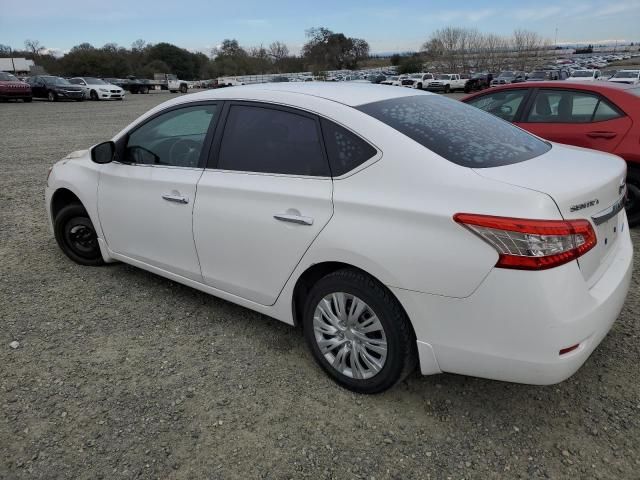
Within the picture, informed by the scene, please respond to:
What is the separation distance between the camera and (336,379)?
9.30 ft

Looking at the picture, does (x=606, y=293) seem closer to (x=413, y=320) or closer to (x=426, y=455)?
(x=413, y=320)

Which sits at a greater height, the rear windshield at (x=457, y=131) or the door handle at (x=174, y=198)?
the rear windshield at (x=457, y=131)

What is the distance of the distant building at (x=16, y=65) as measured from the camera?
81938 millimetres

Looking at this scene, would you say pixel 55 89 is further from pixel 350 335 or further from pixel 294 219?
pixel 350 335

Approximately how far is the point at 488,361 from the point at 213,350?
1765mm

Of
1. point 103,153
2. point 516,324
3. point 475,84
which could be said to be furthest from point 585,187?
point 475,84

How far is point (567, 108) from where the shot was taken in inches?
217

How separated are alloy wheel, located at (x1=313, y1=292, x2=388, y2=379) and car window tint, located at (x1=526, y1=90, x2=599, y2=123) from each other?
163 inches

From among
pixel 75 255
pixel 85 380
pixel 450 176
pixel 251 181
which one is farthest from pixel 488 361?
pixel 75 255

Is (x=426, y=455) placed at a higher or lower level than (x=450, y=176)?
lower

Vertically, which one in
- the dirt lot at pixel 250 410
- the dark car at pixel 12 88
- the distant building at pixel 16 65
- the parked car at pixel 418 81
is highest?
the distant building at pixel 16 65

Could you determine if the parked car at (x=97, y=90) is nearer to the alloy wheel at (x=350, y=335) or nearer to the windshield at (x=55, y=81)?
the windshield at (x=55, y=81)

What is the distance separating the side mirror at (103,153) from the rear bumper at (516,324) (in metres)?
2.60

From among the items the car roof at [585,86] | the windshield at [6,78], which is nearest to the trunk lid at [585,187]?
the car roof at [585,86]
